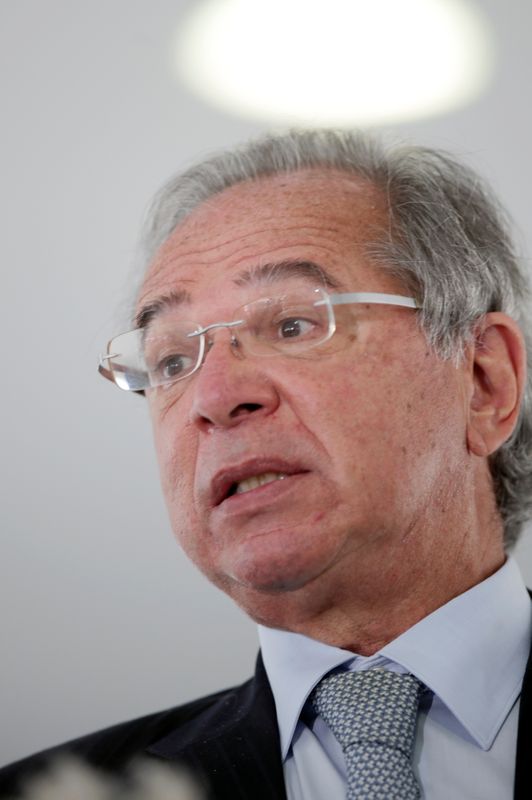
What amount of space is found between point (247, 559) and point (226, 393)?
241 mm

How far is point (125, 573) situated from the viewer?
205cm

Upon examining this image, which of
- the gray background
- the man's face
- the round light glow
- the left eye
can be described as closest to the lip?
the man's face

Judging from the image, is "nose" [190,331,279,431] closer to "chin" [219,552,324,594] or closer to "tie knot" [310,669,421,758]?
"chin" [219,552,324,594]

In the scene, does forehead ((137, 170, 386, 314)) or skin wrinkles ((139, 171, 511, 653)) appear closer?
skin wrinkles ((139, 171, 511, 653))

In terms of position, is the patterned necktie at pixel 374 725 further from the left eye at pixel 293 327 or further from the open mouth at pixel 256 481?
the left eye at pixel 293 327

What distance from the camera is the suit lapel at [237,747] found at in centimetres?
135

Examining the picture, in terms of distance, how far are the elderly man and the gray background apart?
1.24 feet

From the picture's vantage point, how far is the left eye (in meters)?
1.49

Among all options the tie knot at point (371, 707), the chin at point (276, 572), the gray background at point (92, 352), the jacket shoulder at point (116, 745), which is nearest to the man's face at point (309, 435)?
the chin at point (276, 572)

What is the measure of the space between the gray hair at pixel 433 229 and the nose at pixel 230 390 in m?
0.28

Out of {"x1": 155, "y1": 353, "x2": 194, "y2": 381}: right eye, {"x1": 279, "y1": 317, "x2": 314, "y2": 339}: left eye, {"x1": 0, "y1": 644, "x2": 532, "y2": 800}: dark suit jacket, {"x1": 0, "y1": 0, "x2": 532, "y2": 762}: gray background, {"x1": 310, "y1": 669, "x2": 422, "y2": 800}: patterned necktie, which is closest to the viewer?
{"x1": 310, "y1": 669, "x2": 422, "y2": 800}: patterned necktie

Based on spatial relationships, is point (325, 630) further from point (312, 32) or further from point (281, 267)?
point (312, 32)

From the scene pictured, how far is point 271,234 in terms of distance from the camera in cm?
156

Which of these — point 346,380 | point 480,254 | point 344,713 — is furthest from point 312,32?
point 344,713
